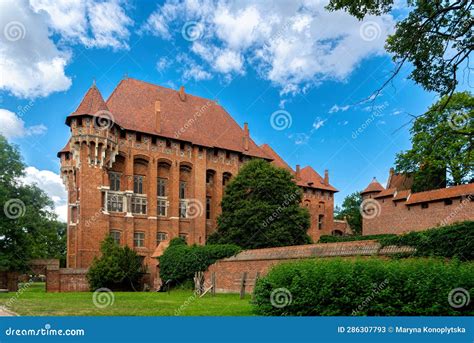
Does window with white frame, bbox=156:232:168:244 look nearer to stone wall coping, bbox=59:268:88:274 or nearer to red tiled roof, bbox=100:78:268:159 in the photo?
red tiled roof, bbox=100:78:268:159

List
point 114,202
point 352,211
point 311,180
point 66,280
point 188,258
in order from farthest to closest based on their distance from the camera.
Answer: point 352,211, point 311,180, point 114,202, point 66,280, point 188,258

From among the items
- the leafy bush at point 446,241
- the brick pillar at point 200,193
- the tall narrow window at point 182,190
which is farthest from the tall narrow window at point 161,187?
the leafy bush at point 446,241

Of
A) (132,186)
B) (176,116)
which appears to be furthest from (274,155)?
(132,186)

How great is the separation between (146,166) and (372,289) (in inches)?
1258

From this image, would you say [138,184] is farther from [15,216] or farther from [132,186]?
[15,216]

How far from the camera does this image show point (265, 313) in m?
12.4

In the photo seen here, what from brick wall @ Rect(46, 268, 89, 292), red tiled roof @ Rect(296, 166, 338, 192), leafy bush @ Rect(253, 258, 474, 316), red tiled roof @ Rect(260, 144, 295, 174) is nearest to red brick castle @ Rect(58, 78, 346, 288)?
brick wall @ Rect(46, 268, 89, 292)

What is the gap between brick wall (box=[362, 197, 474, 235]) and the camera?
35.0 meters

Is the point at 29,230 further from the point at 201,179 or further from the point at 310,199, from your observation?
the point at 310,199

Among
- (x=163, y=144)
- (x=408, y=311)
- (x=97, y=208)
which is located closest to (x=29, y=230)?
(x=97, y=208)

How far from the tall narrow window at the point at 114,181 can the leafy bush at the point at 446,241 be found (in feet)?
89.8

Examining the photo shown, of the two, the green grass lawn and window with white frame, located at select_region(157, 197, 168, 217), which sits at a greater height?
window with white frame, located at select_region(157, 197, 168, 217)

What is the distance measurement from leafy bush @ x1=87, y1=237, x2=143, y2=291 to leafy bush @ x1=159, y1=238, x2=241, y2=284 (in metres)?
2.13

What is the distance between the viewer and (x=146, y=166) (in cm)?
4134
